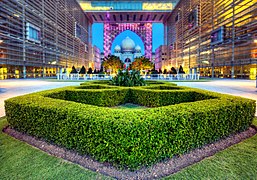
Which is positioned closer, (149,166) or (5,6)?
(149,166)

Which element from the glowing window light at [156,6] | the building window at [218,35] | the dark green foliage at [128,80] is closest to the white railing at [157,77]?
the building window at [218,35]

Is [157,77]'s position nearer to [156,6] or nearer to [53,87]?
[53,87]

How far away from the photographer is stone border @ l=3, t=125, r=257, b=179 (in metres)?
3.60

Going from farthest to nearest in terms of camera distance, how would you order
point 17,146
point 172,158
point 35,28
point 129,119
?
point 35,28 < point 17,146 < point 172,158 < point 129,119

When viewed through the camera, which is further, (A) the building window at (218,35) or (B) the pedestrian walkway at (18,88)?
(A) the building window at (218,35)

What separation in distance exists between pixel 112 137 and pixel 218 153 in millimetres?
2448

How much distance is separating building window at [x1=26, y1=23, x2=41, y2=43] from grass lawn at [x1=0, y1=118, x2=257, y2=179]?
43.6m

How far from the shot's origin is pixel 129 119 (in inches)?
148

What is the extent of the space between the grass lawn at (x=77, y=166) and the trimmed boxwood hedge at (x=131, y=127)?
0.43m

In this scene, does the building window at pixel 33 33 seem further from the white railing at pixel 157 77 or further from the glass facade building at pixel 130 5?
the glass facade building at pixel 130 5

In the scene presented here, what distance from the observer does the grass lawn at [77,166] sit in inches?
138

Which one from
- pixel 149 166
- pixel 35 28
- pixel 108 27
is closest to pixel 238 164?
pixel 149 166

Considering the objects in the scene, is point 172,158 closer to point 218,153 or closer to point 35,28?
point 218,153

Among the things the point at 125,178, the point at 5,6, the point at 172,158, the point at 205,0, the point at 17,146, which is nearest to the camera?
the point at 125,178
